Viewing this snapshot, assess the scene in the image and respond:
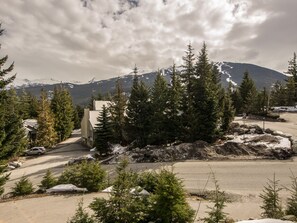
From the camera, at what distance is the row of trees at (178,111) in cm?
3055

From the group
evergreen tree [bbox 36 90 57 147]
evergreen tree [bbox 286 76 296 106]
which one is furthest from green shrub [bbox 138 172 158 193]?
evergreen tree [bbox 286 76 296 106]

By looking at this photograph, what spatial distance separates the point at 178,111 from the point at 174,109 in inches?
22.8

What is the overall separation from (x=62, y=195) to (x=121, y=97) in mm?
24777

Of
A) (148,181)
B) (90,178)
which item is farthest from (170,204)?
(90,178)

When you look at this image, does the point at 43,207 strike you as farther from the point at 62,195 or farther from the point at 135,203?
the point at 135,203

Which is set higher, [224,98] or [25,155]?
[224,98]

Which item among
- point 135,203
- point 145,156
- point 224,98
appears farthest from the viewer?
point 224,98

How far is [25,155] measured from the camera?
46719 mm

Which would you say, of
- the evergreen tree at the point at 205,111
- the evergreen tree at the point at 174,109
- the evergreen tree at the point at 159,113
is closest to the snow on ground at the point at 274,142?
the evergreen tree at the point at 205,111

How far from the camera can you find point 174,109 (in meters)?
31.9

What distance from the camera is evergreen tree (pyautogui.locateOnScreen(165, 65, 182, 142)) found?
31.8 meters

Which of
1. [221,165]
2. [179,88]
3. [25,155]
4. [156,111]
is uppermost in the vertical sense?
[179,88]

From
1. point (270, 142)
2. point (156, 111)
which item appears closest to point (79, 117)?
point (156, 111)

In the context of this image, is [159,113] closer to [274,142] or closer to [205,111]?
[205,111]
